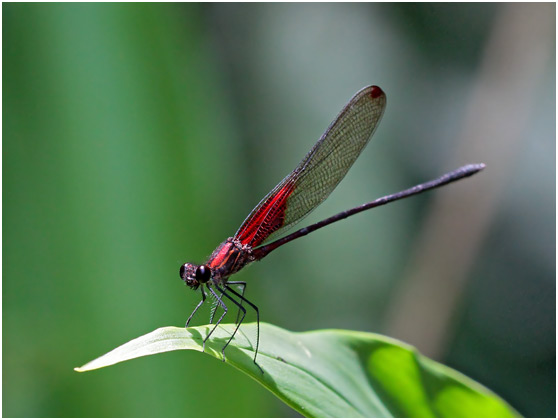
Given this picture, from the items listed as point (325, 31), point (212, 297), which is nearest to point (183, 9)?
point (325, 31)

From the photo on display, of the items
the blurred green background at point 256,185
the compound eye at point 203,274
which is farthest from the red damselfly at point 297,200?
the blurred green background at point 256,185

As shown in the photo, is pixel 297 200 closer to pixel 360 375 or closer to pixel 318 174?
pixel 318 174

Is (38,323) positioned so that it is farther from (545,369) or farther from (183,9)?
(545,369)

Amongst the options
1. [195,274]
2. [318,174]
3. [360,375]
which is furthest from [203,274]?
[318,174]

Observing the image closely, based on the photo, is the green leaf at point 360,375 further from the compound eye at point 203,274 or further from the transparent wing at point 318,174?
the transparent wing at point 318,174

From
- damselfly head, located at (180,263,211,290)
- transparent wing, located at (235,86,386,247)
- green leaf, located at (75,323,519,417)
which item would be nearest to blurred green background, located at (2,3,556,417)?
damselfly head, located at (180,263,211,290)
